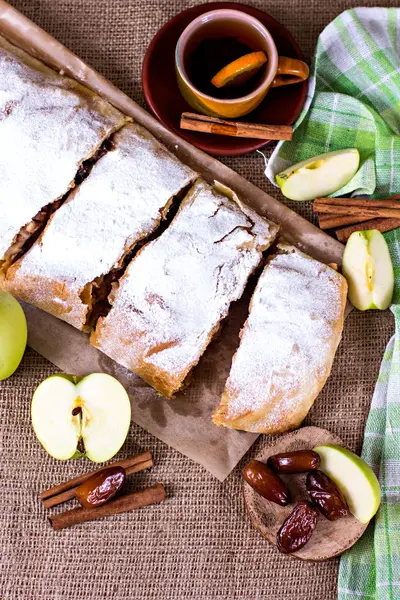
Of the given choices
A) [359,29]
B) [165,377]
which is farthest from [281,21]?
[165,377]

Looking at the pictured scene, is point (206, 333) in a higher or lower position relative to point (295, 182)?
lower

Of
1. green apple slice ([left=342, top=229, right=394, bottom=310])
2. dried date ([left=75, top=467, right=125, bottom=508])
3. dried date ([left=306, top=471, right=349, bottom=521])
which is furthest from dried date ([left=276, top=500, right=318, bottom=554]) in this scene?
green apple slice ([left=342, top=229, right=394, bottom=310])

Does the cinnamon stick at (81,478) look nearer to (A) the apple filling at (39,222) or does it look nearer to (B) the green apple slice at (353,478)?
(B) the green apple slice at (353,478)

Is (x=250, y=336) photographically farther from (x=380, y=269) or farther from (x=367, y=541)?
(x=367, y=541)

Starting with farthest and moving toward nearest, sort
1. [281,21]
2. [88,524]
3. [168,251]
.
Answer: [281,21] → [88,524] → [168,251]

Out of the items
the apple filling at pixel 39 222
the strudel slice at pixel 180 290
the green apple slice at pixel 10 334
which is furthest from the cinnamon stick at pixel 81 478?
the apple filling at pixel 39 222

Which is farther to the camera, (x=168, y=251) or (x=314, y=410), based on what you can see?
(x=314, y=410)

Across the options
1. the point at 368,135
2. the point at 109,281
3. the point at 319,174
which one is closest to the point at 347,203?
the point at 319,174

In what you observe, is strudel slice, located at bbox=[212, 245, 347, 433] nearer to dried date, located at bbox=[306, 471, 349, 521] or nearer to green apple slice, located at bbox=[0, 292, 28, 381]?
dried date, located at bbox=[306, 471, 349, 521]

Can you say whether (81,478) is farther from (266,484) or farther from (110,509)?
(266,484)
